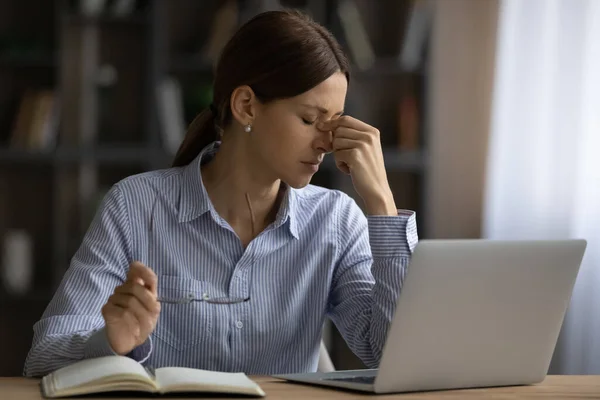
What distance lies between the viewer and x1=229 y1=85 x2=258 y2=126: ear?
6.24 ft

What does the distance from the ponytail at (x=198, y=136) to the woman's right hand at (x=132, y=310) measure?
607 millimetres

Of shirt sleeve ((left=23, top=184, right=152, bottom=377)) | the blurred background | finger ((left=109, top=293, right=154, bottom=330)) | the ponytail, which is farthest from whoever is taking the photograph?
the blurred background

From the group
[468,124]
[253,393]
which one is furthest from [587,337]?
[253,393]

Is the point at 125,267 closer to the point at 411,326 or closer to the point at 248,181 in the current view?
the point at 248,181

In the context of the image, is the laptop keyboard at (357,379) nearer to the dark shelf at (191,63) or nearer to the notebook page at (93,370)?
the notebook page at (93,370)

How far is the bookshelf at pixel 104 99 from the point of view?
13.1ft

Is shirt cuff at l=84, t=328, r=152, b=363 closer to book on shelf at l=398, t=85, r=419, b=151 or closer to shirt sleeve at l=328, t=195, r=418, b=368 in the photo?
shirt sleeve at l=328, t=195, r=418, b=368

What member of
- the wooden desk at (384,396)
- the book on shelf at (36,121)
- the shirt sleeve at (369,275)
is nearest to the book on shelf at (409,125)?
the book on shelf at (36,121)

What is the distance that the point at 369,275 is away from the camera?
1.93 metres

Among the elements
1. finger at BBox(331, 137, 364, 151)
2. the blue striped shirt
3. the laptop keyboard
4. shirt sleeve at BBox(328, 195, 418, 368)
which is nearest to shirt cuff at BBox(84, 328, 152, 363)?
the blue striped shirt

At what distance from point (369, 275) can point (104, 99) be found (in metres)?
2.50

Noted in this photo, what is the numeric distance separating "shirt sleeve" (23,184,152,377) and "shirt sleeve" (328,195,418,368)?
1.39ft

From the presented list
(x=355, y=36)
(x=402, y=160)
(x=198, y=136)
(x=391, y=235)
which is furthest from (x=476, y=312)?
(x=355, y=36)

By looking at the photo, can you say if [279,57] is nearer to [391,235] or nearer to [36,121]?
[391,235]
